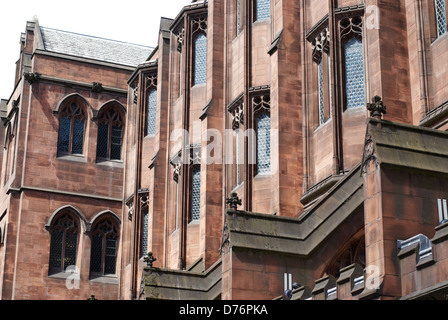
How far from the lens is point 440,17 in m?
21.8

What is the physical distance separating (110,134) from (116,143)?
1.68ft

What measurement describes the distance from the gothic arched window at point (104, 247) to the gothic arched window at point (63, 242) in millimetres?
830

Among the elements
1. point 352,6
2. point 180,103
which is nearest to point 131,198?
point 180,103

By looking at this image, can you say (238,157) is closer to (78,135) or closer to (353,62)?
(353,62)

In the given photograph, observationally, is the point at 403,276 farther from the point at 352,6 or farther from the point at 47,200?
the point at 47,200

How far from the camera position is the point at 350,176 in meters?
20.1

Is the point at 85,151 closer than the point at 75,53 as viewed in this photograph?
Yes

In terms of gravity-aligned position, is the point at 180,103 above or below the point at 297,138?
above

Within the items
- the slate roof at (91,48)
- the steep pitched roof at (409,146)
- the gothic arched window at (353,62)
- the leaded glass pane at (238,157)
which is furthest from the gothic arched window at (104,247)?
the steep pitched roof at (409,146)

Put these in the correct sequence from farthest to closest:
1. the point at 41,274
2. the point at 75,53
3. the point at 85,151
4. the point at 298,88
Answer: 1. the point at 75,53
2. the point at 85,151
3. the point at 41,274
4. the point at 298,88

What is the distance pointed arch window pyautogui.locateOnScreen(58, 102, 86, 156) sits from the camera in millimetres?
42156

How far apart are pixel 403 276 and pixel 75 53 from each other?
32.6 metres

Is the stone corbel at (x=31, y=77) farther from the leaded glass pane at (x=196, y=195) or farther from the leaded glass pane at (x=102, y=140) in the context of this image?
the leaded glass pane at (x=196, y=195)

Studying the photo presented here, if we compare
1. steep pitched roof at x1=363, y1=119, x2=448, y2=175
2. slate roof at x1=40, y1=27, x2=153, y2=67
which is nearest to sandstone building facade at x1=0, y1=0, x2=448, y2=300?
steep pitched roof at x1=363, y1=119, x2=448, y2=175
